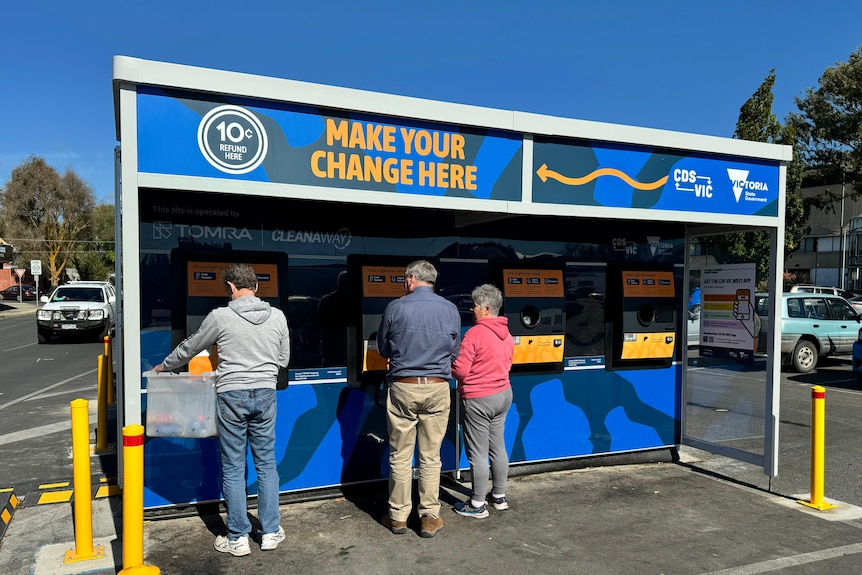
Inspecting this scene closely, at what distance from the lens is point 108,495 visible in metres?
5.23

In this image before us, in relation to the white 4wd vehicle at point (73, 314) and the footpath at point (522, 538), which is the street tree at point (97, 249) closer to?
the white 4wd vehicle at point (73, 314)

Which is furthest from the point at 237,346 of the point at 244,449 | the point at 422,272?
the point at 422,272

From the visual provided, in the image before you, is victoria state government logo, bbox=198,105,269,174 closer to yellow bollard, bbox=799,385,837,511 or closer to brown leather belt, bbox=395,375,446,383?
brown leather belt, bbox=395,375,446,383

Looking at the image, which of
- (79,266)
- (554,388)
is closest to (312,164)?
(554,388)

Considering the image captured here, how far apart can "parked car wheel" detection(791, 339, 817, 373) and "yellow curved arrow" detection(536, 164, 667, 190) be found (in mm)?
9622

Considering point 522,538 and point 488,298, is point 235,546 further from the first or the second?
point 488,298

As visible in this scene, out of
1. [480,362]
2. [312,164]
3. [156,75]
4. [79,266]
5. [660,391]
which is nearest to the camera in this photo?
[156,75]

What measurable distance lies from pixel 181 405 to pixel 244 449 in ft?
1.54

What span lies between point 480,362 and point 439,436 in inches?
23.8

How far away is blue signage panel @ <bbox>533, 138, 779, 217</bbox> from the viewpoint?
4.97 m

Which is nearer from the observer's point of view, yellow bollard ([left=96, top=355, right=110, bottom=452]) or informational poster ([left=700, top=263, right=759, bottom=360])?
informational poster ([left=700, top=263, right=759, bottom=360])

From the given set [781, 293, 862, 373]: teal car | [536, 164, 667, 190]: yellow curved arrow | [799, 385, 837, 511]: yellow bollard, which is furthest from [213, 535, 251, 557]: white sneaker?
[781, 293, 862, 373]: teal car

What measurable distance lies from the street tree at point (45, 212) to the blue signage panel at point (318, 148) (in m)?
59.6

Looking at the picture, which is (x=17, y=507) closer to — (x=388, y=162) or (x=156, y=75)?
(x=156, y=75)
